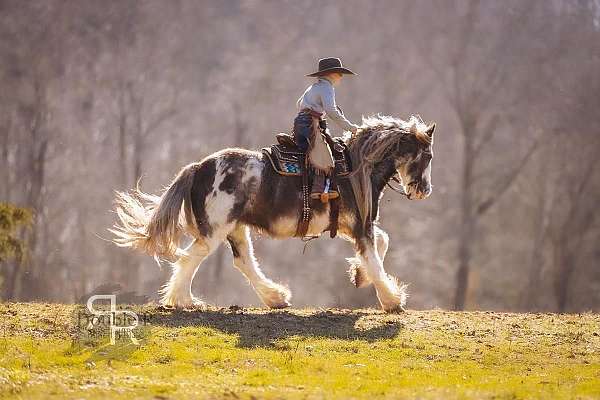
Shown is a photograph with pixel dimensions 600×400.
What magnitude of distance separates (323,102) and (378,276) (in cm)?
271

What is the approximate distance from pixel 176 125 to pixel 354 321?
3138 centimetres

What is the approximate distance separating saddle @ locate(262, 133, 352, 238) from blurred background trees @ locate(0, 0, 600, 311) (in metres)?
22.0

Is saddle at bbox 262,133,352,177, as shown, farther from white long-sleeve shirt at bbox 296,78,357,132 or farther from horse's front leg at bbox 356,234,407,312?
horse's front leg at bbox 356,234,407,312

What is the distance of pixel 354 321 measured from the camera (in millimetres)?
14500

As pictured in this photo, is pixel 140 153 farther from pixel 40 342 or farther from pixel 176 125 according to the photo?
pixel 40 342

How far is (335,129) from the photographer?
34.7m

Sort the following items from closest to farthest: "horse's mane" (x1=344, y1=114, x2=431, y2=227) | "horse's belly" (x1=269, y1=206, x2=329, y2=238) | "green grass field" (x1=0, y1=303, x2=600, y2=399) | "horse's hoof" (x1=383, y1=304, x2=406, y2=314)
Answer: "green grass field" (x1=0, y1=303, x2=600, y2=399) < "horse's belly" (x1=269, y1=206, x2=329, y2=238) < "horse's mane" (x1=344, y1=114, x2=431, y2=227) < "horse's hoof" (x1=383, y1=304, x2=406, y2=314)

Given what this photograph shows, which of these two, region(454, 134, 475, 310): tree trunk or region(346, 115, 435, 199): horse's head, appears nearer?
region(346, 115, 435, 199): horse's head

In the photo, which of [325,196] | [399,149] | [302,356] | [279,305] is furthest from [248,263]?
[302,356]

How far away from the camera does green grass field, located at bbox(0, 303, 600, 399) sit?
1051cm
